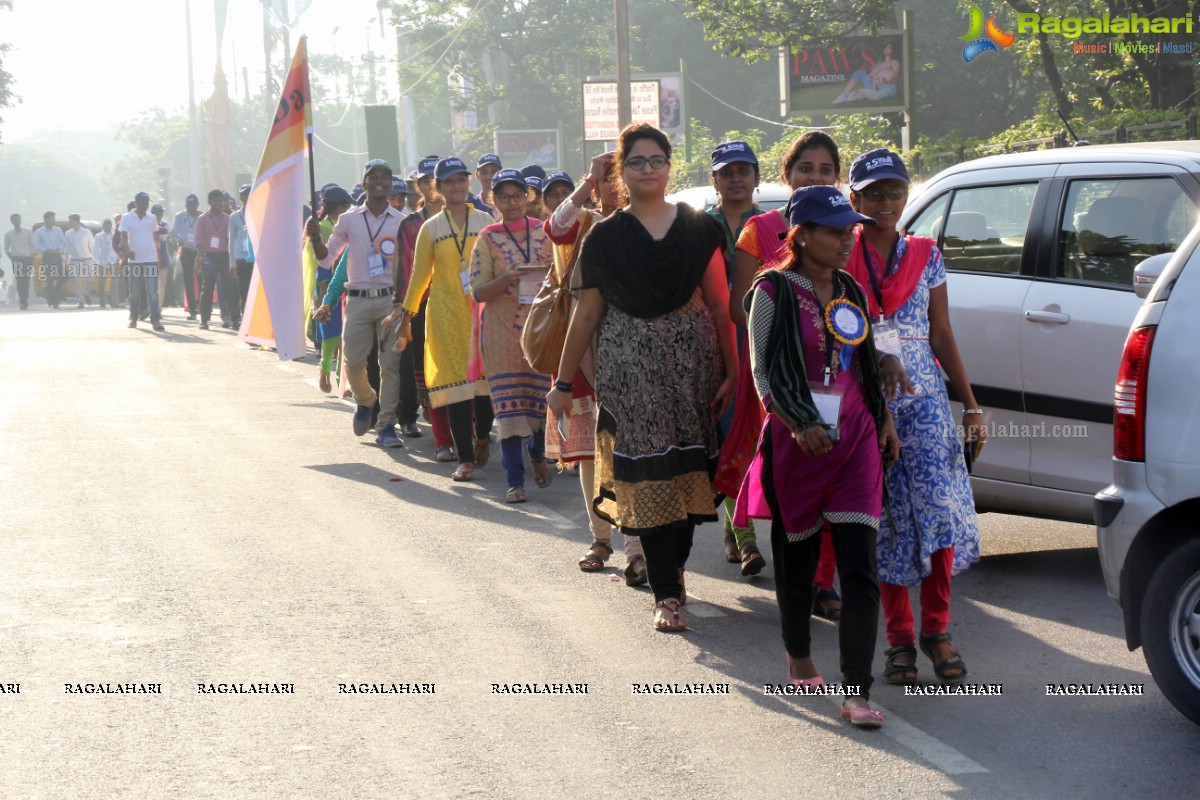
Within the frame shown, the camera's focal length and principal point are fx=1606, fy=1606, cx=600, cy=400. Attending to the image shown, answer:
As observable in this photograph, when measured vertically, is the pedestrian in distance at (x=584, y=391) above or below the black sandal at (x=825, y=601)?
above

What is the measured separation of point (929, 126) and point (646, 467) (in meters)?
33.9

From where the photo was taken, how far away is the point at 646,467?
617 centimetres

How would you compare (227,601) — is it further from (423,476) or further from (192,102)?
(192,102)

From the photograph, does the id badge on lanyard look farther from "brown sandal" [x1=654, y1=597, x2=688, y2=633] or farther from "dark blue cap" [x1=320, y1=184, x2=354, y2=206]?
"dark blue cap" [x1=320, y1=184, x2=354, y2=206]

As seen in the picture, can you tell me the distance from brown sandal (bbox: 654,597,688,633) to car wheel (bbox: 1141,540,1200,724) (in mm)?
1927

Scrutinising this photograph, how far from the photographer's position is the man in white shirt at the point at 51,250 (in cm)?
3712

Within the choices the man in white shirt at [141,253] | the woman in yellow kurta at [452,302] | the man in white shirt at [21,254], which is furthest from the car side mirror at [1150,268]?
the man in white shirt at [21,254]

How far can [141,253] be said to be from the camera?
23797 mm

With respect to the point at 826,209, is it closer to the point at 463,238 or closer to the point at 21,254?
the point at 463,238

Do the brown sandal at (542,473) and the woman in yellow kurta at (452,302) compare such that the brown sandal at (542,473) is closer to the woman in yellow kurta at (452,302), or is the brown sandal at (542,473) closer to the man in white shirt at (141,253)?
the woman in yellow kurta at (452,302)

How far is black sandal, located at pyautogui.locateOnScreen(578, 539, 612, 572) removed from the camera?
Answer: 24.2ft

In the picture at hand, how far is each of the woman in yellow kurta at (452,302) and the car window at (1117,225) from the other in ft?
14.2

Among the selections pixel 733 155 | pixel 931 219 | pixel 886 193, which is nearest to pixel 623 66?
pixel 931 219

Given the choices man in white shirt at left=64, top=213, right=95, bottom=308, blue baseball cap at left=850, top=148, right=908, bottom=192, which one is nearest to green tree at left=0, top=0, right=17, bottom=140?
man in white shirt at left=64, top=213, right=95, bottom=308
